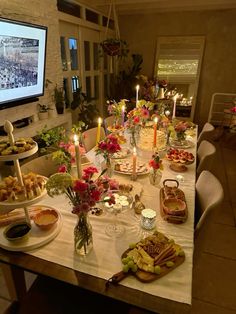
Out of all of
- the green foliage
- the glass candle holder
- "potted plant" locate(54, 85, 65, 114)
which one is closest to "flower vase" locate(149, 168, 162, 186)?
the glass candle holder

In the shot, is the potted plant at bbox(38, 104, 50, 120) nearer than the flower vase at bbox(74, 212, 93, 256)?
No

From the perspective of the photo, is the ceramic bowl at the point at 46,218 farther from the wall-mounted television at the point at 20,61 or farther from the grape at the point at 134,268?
the wall-mounted television at the point at 20,61

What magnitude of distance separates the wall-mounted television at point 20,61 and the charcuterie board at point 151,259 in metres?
1.94

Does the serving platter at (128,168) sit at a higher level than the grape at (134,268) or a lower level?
higher

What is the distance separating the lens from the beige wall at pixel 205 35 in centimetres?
441

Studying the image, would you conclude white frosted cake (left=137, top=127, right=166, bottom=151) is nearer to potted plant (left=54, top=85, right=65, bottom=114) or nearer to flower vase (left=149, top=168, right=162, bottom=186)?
flower vase (left=149, top=168, right=162, bottom=186)

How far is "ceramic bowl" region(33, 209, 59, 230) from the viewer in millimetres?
1024

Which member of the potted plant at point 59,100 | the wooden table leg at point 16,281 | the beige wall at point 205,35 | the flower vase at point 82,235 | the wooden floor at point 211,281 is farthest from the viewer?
the beige wall at point 205,35

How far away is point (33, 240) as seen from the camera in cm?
98

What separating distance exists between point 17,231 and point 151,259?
0.59 meters

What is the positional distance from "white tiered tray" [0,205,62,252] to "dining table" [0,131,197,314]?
0.02 metres

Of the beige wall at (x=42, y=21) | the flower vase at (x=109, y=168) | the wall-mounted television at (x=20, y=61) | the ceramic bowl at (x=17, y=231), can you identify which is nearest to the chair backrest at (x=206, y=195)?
the flower vase at (x=109, y=168)

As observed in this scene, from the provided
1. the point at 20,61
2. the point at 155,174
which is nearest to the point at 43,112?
the point at 20,61

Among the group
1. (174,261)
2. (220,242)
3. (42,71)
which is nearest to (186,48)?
(42,71)
